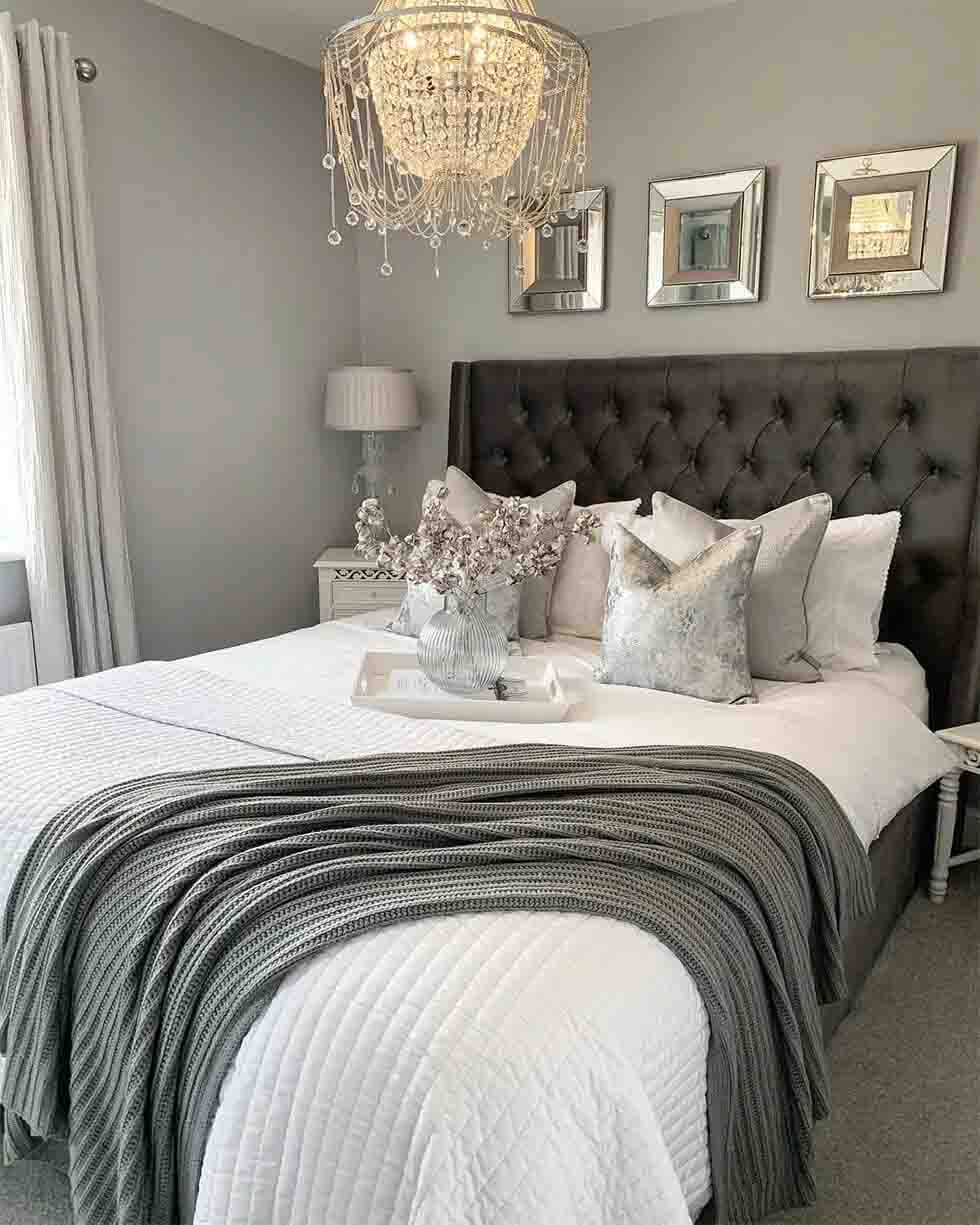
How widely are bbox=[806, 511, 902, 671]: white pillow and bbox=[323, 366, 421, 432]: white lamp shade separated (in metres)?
1.76

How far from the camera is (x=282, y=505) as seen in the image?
4020mm

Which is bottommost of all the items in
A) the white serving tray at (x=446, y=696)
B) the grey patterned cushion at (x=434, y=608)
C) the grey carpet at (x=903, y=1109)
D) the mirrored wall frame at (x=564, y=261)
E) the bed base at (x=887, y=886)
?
the grey carpet at (x=903, y=1109)

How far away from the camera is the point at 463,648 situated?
2.38 meters

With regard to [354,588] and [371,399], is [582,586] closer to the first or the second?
[354,588]

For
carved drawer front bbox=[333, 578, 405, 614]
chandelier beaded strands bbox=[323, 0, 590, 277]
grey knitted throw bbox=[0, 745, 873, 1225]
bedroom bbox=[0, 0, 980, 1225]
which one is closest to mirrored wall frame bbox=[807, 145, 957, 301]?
bedroom bbox=[0, 0, 980, 1225]

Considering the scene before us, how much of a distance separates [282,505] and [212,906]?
275 centimetres

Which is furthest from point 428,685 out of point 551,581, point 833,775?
point 833,775

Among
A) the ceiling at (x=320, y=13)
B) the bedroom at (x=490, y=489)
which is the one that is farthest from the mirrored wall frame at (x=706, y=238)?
the ceiling at (x=320, y=13)

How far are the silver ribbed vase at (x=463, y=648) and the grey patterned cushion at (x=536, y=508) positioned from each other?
0.60m

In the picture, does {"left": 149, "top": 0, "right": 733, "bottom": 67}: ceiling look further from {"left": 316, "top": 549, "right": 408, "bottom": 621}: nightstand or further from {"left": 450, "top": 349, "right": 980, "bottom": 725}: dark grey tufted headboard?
{"left": 316, "top": 549, "right": 408, "bottom": 621}: nightstand

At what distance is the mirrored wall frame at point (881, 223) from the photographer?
2.87m

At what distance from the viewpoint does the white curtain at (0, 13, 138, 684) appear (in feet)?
9.50

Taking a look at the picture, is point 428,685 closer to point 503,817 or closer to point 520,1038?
point 503,817

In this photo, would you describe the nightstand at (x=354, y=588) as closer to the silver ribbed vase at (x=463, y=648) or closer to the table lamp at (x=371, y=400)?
the table lamp at (x=371, y=400)
